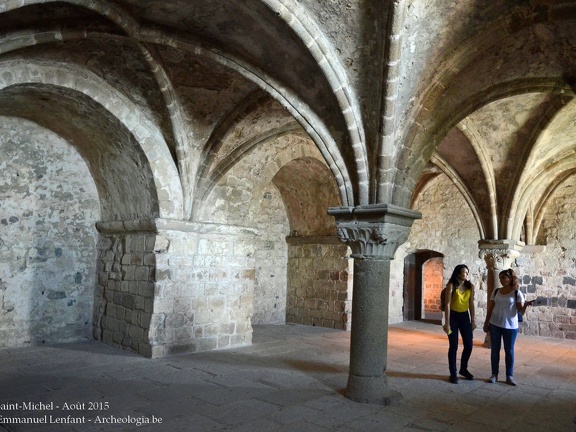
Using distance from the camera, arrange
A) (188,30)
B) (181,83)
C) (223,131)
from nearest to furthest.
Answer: (188,30), (181,83), (223,131)

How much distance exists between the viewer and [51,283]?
666 cm

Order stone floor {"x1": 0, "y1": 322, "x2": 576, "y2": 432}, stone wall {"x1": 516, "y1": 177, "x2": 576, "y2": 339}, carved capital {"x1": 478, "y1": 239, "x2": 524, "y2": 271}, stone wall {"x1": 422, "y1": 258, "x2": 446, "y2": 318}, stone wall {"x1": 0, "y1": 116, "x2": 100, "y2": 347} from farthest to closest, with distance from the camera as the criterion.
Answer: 1. stone wall {"x1": 422, "y1": 258, "x2": 446, "y2": 318}
2. stone wall {"x1": 516, "y1": 177, "x2": 576, "y2": 339}
3. carved capital {"x1": 478, "y1": 239, "x2": 524, "y2": 271}
4. stone wall {"x1": 0, "y1": 116, "x2": 100, "y2": 347}
5. stone floor {"x1": 0, "y1": 322, "x2": 576, "y2": 432}

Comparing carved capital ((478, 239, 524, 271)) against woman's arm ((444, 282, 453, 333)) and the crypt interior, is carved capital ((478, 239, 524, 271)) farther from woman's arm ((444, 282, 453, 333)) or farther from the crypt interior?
woman's arm ((444, 282, 453, 333))

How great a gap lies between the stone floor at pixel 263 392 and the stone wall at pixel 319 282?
8.24 ft

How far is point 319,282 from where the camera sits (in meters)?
9.67

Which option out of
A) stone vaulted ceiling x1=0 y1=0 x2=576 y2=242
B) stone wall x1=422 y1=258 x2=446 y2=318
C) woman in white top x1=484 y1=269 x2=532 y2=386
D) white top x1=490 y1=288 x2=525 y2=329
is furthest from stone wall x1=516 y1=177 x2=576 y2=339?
white top x1=490 y1=288 x2=525 y2=329

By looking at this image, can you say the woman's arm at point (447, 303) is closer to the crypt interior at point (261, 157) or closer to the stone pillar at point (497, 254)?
the crypt interior at point (261, 157)

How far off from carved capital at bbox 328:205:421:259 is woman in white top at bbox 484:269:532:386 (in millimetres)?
1447

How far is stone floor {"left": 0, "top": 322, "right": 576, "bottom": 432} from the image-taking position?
3.54 metres

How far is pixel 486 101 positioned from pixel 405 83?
1132 mm

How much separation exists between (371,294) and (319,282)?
18.1ft

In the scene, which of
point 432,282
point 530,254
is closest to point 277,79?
point 530,254

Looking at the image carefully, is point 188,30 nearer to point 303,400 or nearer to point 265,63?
point 265,63

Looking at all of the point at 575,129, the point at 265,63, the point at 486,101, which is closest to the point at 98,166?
the point at 265,63
